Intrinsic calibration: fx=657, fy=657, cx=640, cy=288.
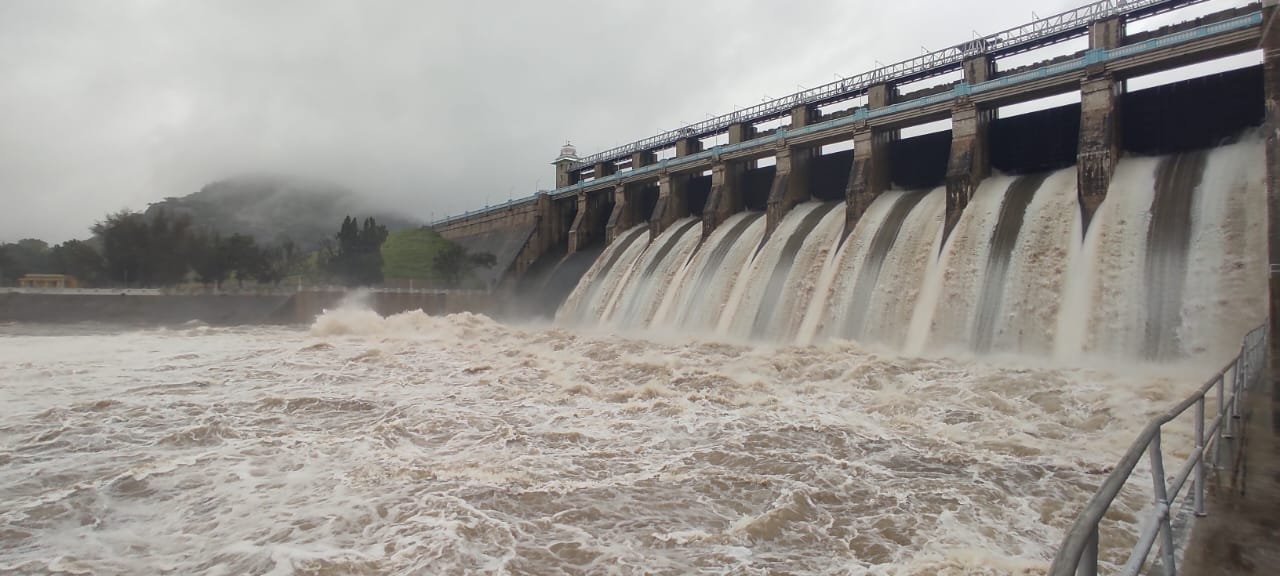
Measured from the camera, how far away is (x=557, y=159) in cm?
3959

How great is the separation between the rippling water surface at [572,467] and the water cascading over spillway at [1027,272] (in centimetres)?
175

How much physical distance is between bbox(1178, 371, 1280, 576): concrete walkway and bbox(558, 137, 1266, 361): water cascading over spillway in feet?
25.1

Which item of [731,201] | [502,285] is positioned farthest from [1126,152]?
[502,285]

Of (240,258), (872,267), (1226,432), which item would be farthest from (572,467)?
(240,258)

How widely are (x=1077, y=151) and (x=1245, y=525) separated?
1546 centimetres

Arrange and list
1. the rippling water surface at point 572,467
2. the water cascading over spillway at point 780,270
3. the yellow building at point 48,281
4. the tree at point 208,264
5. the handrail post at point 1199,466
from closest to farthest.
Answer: the handrail post at point 1199,466 → the rippling water surface at point 572,467 → the water cascading over spillway at point 780,270 → the yellow building at point 48,281 → the tree at point 208,264

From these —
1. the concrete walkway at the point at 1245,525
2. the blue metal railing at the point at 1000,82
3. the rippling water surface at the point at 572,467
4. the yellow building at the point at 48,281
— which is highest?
the blue metal railing at the point at 1000,82

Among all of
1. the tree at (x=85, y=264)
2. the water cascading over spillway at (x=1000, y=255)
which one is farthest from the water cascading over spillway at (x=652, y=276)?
the tree at (x=85, y=264)

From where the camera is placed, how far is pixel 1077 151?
52.7 ft

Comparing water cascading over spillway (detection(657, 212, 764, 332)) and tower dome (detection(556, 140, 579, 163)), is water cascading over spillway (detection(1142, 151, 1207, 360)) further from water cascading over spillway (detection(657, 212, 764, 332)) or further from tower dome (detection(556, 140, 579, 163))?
tower dome (detection(556, 140, 579, 163))

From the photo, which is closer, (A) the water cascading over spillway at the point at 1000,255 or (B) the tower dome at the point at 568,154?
(A) the water cascading over spillway at the point at 1000,255

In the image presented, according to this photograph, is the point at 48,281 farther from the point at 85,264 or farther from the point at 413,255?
the point at 413,255

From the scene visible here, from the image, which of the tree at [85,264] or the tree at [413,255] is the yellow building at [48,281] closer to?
the tree at [85,264]

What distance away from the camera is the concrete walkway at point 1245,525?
2988mm
